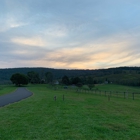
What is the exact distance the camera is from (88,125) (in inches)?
343

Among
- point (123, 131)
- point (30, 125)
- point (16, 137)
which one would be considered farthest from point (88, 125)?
point (16, 137)

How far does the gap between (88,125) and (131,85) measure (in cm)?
7762

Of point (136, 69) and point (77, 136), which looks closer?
point (77, 136)

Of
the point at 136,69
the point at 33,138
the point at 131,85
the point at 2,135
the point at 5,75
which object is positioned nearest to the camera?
the point at 33,138

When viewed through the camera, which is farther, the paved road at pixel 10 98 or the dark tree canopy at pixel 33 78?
the dark tree canopy at pixel 33 78

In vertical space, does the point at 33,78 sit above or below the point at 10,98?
above

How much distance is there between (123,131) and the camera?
308 inches

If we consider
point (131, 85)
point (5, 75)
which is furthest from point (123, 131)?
point (5, 75)

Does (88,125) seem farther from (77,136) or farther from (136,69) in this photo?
(136,69)

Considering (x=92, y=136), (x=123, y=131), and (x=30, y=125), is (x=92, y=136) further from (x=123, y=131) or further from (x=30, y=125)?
(x=30, y=125)

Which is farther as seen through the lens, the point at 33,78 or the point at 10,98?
the point at 33,78

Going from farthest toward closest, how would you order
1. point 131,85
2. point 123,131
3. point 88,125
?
point 131,85, point 88,125, point 123,131

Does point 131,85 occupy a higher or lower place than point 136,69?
lower

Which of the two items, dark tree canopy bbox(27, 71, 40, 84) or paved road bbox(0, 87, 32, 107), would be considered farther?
dark tree canopy bbox(27, 71, 40, 84)
